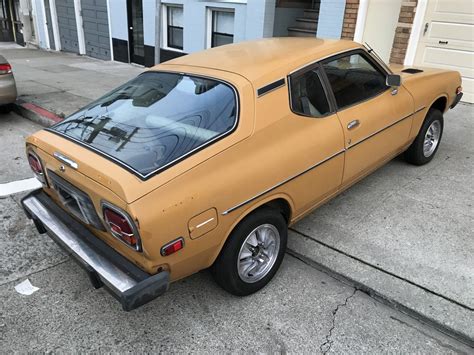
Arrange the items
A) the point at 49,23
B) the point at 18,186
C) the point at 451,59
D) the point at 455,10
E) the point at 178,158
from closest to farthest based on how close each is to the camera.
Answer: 1. the point at 178,158
2. the point at 18,186
3. the point at 455,10
4. the point at 451,59
5. the point at 49,23

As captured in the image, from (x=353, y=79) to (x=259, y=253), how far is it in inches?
68.8

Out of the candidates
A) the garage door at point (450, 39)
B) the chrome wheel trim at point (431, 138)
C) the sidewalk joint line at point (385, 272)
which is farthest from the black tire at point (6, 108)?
the garage door at point (450, 39)

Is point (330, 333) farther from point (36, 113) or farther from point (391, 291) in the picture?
point (36, 113)

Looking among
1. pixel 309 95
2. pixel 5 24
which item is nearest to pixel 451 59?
pixel 309 95

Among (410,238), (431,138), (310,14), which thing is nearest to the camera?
(410,238)

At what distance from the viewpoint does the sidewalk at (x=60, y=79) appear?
7.36 m

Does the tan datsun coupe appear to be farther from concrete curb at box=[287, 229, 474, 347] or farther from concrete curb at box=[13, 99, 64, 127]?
concrete curb at box=[13, 99, 64, 127]

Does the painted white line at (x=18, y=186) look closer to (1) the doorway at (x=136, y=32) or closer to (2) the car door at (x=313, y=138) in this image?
(2) the car door at (x=313, y=138)

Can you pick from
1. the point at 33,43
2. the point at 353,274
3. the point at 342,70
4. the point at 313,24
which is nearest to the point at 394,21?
the point at 313,24

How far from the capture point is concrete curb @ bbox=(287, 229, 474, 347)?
2.65 meters

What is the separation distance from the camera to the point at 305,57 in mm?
3123

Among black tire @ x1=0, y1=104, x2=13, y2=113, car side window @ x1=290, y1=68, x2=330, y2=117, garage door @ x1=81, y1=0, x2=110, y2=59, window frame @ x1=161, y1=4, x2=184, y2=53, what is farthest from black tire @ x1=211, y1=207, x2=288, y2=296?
garage door @ x1=81, y1=0, x2=110, y2=59

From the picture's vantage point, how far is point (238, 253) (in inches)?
106

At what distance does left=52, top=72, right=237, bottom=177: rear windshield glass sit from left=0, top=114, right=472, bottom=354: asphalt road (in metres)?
1.11
